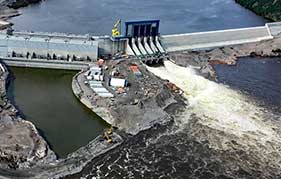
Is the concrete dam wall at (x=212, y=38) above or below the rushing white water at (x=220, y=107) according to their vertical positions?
above

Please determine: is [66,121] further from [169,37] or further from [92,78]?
[169,37]

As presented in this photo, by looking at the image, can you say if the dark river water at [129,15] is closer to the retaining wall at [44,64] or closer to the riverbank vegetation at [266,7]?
the riverbank vegetation at [266,7]

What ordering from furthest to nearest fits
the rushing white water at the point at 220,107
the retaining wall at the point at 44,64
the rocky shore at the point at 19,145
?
the retaining wall at the point at 44,64, the rushing white water at the point at 220,107, the rocky shore at the point at 19,145

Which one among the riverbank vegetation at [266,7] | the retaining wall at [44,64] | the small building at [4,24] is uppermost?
the riverbank vegetation at [266,7]

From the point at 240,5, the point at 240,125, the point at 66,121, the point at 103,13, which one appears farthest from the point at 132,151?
the point at 240,5

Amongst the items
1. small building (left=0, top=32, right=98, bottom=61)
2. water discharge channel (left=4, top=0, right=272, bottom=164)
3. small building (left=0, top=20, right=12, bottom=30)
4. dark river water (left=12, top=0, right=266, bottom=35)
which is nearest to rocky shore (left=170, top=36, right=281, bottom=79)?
water discharge channel (left=4, top=0, right=272, bottom=164)

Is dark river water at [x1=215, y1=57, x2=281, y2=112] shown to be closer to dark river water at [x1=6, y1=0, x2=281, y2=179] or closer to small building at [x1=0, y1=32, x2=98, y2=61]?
dark river water at [x1=6, y1=0, x2=281, y2=179]

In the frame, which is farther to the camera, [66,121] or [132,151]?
[66,121]

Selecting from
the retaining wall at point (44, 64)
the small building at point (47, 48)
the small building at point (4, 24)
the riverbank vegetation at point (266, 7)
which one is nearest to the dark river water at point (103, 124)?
the retaining wall at point (44, 64)
